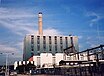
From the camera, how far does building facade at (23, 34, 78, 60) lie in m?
128

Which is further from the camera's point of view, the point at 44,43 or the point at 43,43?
the point at 44,43

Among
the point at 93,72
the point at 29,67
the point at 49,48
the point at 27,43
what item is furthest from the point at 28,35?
the point at 93,72

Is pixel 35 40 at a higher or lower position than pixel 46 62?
higher

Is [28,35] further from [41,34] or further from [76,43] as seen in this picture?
[76,43]

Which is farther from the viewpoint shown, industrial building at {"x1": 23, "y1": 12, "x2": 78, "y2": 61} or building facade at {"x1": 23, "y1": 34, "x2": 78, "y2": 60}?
building facade at {"x1": 23, "y1": 34, "x2": 78, "y2": 60}

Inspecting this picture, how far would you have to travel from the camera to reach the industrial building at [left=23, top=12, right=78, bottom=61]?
5044 inches

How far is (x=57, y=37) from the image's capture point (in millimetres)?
136000

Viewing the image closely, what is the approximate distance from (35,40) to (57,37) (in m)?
18.1

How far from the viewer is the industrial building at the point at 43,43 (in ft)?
420

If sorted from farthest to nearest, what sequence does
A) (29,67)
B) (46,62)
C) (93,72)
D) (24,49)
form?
1. (24,49)
2. (46,62)
3. (29,67)
4. (93,72)

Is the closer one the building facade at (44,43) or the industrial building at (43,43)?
the industrial building at (43,43)

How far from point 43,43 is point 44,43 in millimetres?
1140

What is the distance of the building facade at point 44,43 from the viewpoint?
12850cm

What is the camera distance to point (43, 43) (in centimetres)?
13350
